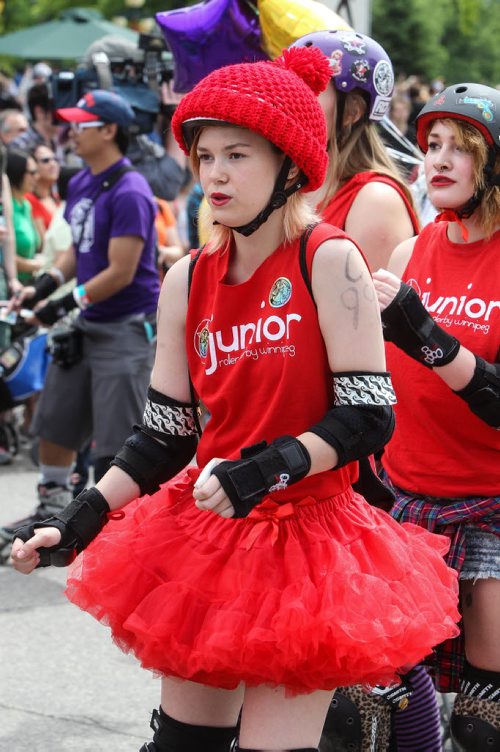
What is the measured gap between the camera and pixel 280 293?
2.76 metres

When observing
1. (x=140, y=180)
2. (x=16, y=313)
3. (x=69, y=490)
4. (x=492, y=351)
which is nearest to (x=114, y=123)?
(x=140, y=180)

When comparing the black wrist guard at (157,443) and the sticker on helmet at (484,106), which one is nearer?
the black wrist guard at (157,443)

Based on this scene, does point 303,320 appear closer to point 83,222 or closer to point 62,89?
point 83,222

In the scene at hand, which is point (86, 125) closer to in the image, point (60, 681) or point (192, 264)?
point (60, 681)

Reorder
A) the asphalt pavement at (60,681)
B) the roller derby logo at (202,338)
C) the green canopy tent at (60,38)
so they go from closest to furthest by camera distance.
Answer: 1. the roller derby logo at (202,338)
2. the asphalt pavement at (60,681)
3. the green canopy tent at (60,38)

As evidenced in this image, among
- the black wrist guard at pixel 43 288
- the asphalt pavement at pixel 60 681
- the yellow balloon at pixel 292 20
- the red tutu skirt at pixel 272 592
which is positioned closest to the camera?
the red tutu skirt at pixel 272 592

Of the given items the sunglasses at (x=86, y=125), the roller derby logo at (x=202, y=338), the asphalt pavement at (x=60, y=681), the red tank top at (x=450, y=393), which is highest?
the roller derby logo at (x=202, y=338)

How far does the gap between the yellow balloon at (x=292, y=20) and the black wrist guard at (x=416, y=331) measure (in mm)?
1789

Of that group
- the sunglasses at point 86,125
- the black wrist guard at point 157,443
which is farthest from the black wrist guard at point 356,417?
the sunglasses at point 86,125

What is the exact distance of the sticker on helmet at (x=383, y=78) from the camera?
3928 millimetres

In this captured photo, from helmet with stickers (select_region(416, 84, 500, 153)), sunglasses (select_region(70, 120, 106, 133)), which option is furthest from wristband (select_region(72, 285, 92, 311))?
helmet with stickers (select_region(416, 84, 500, 153))

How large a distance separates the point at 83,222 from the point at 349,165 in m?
2.56

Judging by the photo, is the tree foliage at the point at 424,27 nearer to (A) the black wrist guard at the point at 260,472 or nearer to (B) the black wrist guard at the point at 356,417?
(B) the black wrist guard at the point at 356,417

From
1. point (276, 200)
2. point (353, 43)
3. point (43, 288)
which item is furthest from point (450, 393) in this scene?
point (43, 288)
